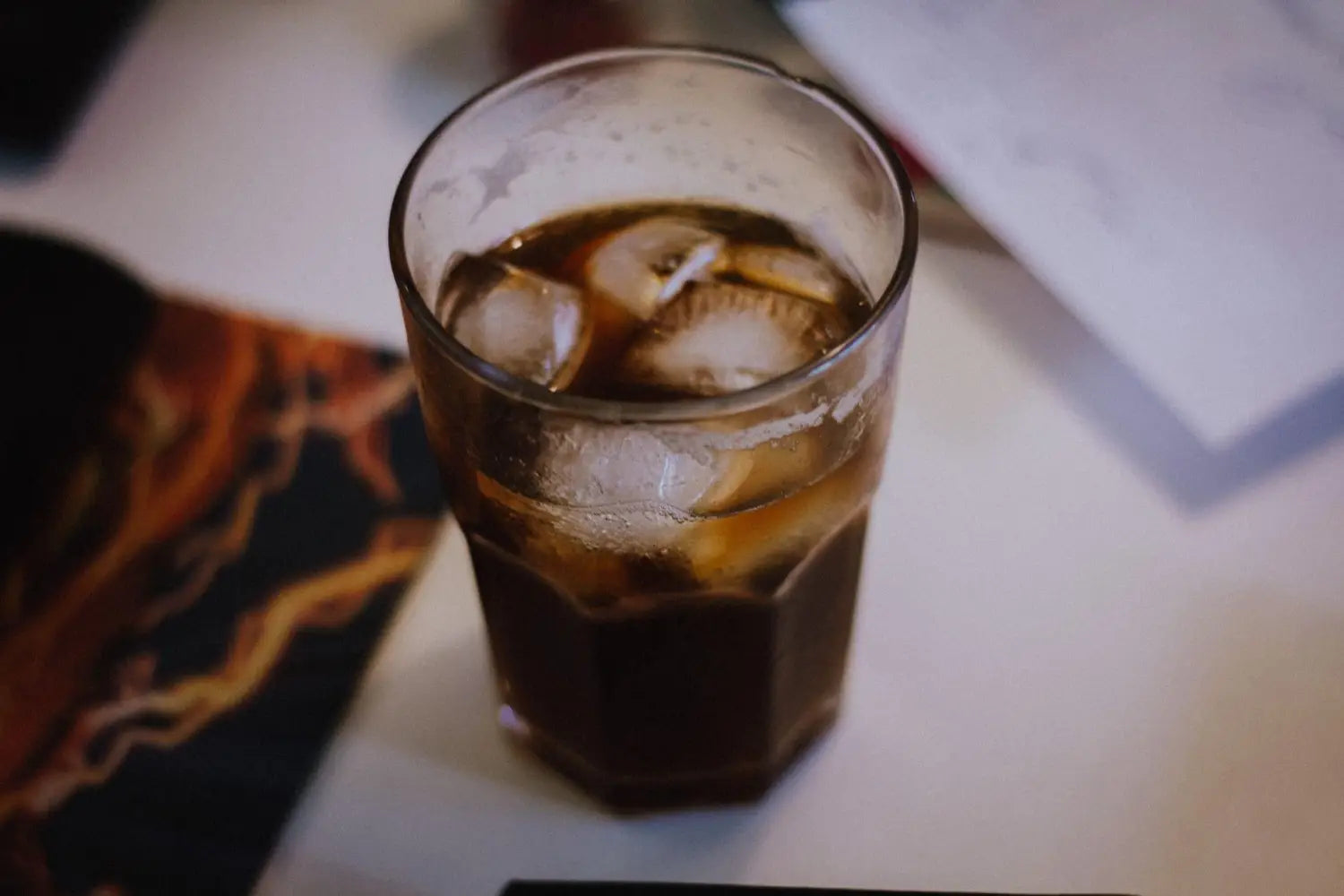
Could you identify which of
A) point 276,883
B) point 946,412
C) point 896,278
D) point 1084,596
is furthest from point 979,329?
point 276,883

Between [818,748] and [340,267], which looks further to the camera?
[340,267]

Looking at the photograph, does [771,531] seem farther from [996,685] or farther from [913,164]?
[913,164]

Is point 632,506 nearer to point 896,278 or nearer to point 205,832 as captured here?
point 896,278

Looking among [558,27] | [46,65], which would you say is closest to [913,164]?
[558,27]

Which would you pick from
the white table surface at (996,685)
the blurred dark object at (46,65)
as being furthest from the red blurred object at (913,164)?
the blurred dark object at (46,65)

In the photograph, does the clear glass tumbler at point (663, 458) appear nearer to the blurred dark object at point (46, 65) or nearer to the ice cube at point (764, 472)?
the ice cube at point (764, 472)
